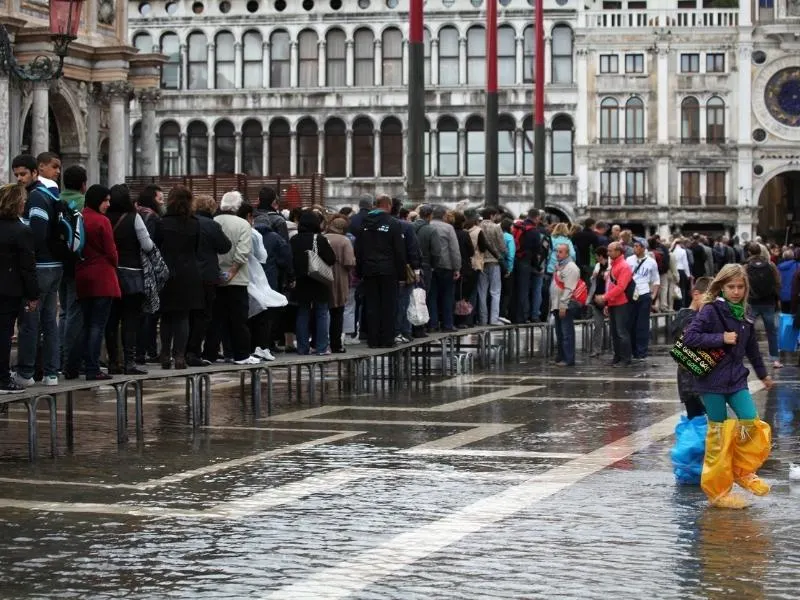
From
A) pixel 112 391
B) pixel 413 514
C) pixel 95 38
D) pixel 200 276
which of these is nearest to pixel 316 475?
pixel 413 514

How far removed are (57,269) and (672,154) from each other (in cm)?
5790

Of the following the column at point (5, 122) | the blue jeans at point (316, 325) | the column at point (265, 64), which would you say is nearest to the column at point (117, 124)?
the column at point (5, 122)

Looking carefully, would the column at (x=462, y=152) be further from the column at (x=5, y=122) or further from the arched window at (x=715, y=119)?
the column at (x=5, y=122)

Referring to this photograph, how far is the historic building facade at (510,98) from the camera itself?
70.4 metres

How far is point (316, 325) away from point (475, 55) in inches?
2082

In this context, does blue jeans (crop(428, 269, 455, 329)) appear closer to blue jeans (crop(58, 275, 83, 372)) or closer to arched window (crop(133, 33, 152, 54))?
blue jeans (crop(58, 275, 83, 372))

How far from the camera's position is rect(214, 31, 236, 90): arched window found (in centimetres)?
7300

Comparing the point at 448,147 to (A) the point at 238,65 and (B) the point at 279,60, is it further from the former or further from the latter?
(A) the point at 238,65

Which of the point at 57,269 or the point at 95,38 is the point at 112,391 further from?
the point at 95,38

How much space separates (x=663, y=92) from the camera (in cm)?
7038

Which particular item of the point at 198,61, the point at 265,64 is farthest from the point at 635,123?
the point at 198,61

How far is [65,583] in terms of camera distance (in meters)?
8.38

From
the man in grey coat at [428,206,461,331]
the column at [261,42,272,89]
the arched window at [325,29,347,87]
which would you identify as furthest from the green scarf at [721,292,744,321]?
the column at [261,42,272,89]

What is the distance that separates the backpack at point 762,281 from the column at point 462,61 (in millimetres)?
47170
